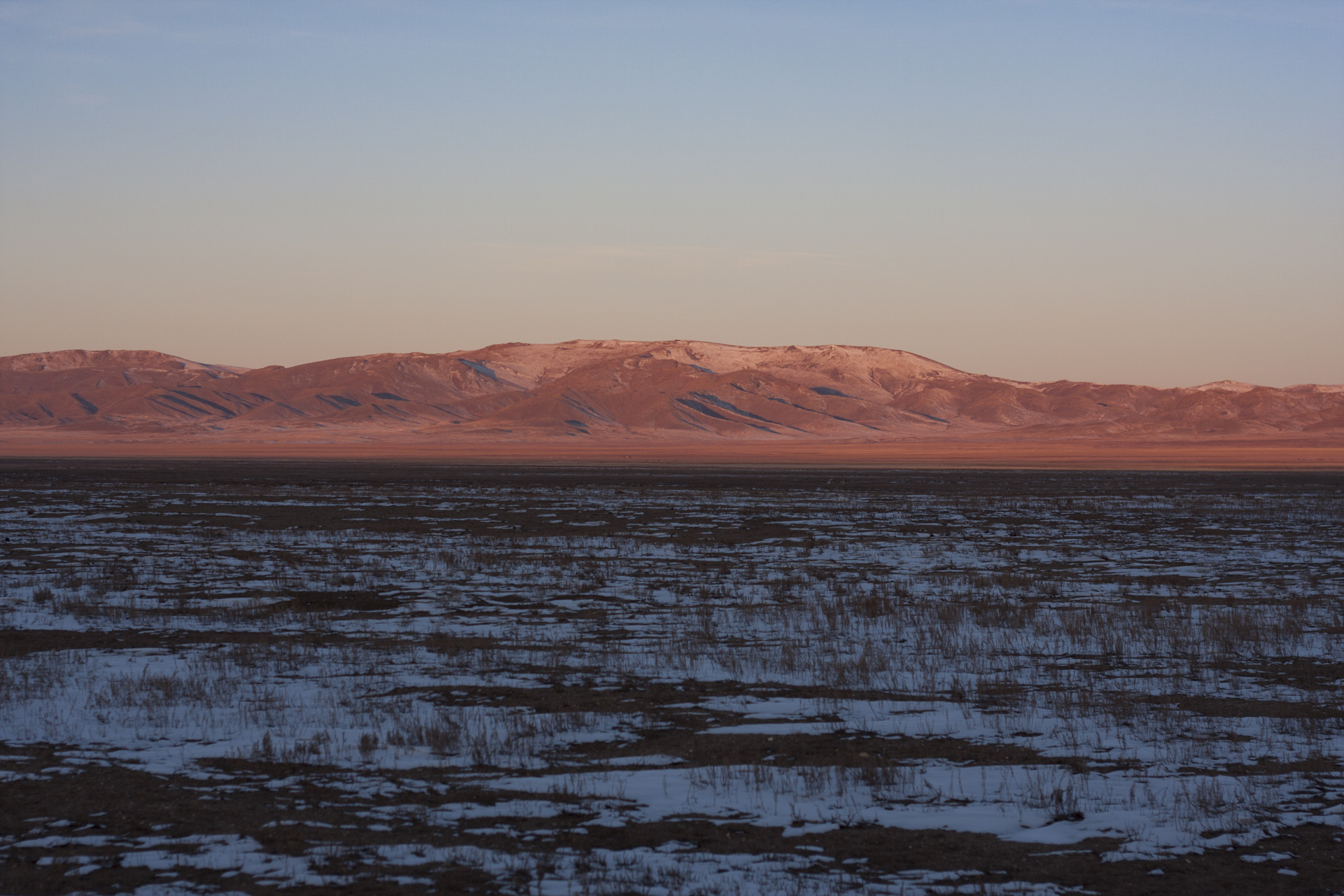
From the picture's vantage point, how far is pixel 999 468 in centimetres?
6956

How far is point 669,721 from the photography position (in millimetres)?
9219

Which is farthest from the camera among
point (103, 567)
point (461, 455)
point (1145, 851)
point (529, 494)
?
point (461, 455)

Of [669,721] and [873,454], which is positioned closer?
[669,721]

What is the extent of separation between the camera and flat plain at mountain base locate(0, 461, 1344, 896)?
6277 millimetres

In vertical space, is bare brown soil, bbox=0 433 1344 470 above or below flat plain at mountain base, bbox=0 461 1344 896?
above

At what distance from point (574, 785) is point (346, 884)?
191 cm

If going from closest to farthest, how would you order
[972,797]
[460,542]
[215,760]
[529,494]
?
[972,797]
[215,760]
[460,542]
[529,494]

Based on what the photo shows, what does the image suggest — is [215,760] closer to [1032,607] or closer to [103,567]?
[1032,607]

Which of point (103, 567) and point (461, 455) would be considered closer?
point (103, 567)

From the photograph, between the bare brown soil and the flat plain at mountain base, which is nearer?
the flat plain at mountain base

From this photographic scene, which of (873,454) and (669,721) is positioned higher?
(873,454)

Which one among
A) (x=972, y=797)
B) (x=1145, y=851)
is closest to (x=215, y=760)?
(x=972, y=797)

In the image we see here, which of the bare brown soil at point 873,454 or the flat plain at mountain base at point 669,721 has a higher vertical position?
the bare brown soil at point 873,454

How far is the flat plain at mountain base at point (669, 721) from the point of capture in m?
6.28
